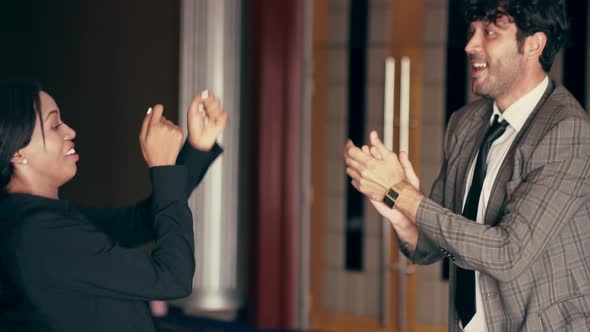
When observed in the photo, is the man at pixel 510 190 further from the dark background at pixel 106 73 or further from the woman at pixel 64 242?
the dark background at pixel 106 73

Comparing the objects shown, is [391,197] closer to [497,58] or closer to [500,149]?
[500,149]

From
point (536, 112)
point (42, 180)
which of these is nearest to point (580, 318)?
point (536, 112)

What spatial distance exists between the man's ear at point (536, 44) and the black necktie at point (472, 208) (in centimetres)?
18

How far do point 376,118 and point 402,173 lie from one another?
117 inches

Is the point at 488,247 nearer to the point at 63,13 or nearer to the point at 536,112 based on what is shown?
the point at 536,112

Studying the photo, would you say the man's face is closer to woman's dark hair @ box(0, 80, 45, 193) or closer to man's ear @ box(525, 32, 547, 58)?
man's ear @ box(525, 32, 547, 58)

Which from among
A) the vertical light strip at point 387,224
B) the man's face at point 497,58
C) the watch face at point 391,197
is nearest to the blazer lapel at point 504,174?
the man's face at point 497,58

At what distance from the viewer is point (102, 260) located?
60.8 inches

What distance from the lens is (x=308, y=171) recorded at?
16.4 ft

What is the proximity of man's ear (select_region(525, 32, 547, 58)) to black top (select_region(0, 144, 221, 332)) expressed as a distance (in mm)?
922

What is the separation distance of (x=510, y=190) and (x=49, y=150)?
0.99 m

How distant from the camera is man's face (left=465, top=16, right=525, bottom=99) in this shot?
76.5 inches

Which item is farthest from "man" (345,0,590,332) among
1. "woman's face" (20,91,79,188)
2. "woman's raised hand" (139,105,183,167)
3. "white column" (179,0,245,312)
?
"white column" (179,0,245,312)

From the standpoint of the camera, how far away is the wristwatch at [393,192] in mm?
1828
